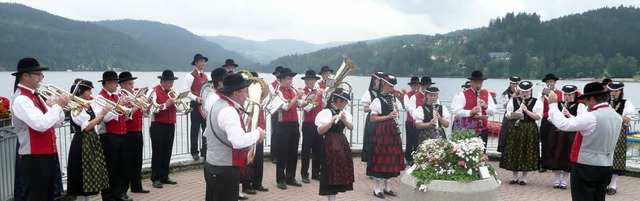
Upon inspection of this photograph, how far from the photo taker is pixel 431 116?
26.5 ft

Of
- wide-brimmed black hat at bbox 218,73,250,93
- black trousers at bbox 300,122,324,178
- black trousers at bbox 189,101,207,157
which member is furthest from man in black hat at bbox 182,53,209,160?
wide-brimmed black hat at bbox 218,73,250,93

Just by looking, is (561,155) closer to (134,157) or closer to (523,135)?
(523,135)

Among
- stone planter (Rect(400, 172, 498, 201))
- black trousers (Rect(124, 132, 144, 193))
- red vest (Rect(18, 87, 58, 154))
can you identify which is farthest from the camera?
black trousers (Rect(124, 132, 144, 193))

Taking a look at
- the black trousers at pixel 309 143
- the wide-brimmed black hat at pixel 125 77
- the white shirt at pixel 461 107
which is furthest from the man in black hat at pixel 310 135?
the wide-brimmed black hat at pixel 125 77

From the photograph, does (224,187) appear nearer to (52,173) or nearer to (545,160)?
(52,173)

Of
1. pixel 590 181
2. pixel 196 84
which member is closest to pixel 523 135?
pixel 590 181

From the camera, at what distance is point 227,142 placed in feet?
14.6

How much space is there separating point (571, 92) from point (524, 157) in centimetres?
143

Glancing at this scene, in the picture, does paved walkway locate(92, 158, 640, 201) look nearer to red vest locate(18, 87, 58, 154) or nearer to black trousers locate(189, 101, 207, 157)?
black trousers locate(189, 101, 207, 157)

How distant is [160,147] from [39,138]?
8.86 feet

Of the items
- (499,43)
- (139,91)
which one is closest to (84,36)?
(499,43)

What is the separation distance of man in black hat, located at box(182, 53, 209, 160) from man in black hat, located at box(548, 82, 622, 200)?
18.6 ft

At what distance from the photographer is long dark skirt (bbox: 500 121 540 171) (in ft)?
26.2

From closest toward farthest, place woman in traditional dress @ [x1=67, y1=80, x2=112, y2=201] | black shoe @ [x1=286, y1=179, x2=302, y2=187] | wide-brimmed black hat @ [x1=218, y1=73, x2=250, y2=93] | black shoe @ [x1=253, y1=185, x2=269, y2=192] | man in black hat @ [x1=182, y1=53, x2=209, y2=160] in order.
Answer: wide-brimmed black hat @ [x1=218, y1=73, x2=250, y2=93] → woman in traditional dress @ [x1=67, y1=80, x2=112, y2=201] → black shoe @ [x1=253, y1=185, x2=269, y2=192] → black shoe @ [x1=286, y1=179, x2=302, y2=187] → man in black hat @ [x1=182, y1=53, x2=209, y2=160]
